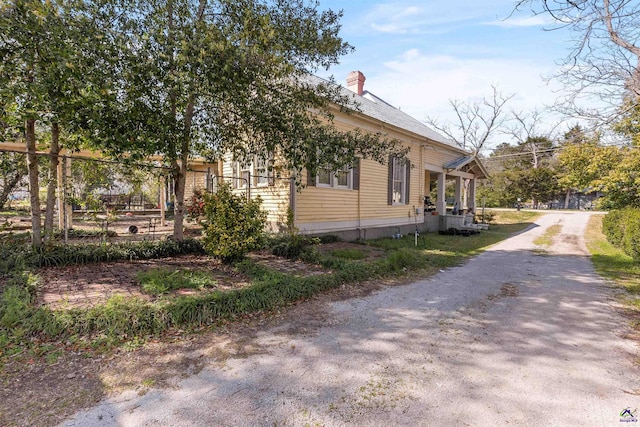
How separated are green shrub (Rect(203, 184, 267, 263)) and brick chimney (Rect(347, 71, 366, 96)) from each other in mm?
11847

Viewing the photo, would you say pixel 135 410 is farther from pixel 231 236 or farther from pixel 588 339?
pixel 588 339

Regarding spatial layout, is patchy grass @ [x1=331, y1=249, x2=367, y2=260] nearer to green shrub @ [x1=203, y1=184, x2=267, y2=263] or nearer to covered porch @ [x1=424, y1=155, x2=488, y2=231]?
green shrub @ [x1=203, y1=184, x2=267, y2=263]

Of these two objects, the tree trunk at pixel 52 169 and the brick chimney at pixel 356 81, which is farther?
the brick chimney at pixel 356 81

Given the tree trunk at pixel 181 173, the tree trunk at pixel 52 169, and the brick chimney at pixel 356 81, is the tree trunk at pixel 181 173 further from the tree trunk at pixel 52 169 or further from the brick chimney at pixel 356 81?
the brick chimney at pixel 356 81

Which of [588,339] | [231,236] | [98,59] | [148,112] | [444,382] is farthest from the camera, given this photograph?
[231,236]

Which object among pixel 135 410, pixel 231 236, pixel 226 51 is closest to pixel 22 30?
pixel 226 51

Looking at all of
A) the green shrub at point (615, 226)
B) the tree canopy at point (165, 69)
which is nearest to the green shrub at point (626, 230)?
the green shrub at point (615, 226)

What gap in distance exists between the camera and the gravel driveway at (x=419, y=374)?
237 cm

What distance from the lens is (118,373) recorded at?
2.89 metres

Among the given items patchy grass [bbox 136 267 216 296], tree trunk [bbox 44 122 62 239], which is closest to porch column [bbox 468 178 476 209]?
patchy grass [bbox 136 267 216 296]

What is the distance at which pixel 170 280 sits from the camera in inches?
196

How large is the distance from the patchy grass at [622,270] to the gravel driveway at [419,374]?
1.14 feet

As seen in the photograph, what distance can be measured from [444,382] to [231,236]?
438 cm

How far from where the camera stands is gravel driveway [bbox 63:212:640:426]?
237 cm
